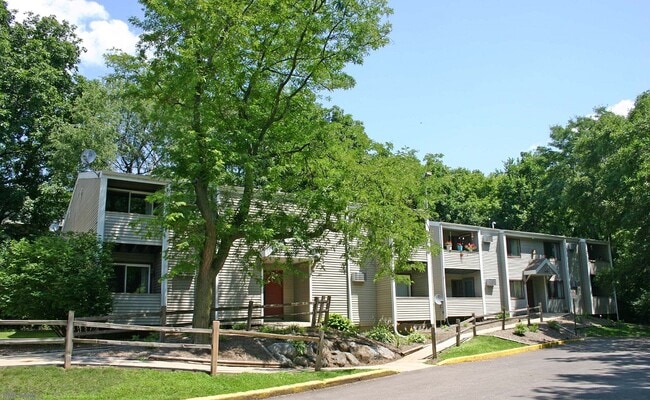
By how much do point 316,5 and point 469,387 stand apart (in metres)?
12.4

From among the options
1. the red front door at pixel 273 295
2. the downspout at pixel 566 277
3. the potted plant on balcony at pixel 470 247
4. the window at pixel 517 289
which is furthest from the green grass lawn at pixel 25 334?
the downspout at pixel 566 277

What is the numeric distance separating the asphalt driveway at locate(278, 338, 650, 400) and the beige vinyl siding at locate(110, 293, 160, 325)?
36.1 feet

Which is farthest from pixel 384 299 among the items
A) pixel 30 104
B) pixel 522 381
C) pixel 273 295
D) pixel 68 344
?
pixel 30 104

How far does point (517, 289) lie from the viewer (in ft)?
121

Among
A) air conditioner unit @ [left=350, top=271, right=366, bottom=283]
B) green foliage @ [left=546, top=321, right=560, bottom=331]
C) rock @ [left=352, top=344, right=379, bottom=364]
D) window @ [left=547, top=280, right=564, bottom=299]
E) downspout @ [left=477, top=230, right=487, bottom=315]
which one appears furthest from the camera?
window @ [left=547, top=280, right=564, bottom=299]

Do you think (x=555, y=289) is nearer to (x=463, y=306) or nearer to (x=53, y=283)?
(x=463, y=306)

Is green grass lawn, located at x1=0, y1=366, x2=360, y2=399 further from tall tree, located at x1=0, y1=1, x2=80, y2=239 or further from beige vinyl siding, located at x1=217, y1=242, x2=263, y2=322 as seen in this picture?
tall tree, located at x1=0, y1=1, x2=80, y2=239

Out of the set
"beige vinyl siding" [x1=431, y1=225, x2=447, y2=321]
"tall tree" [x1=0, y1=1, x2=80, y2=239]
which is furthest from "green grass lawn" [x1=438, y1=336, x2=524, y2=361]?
"tall tree" [x1=0, y1=1, x2=80, y2=239]

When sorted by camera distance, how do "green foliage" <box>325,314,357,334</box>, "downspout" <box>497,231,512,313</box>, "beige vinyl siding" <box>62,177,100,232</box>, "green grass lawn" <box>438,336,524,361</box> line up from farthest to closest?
"downspout" <box>497,231,512,313</box>
"green foliage" <box>325,314,357,334</box>
"beige vinyl siding" <box>62,177,100,232</box>
"green grass lawn" <box>438,336,524,361</box>

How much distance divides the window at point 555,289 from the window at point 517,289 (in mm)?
3182

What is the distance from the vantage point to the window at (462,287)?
113 ft

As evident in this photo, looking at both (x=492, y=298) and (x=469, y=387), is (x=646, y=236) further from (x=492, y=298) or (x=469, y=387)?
(x=469, y=387)

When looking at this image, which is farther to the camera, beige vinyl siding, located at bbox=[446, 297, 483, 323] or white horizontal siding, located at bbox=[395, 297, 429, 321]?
beige vinyl siding, located at bbox=[446, 297, 483, 323]

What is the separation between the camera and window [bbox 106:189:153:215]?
24.4 m
